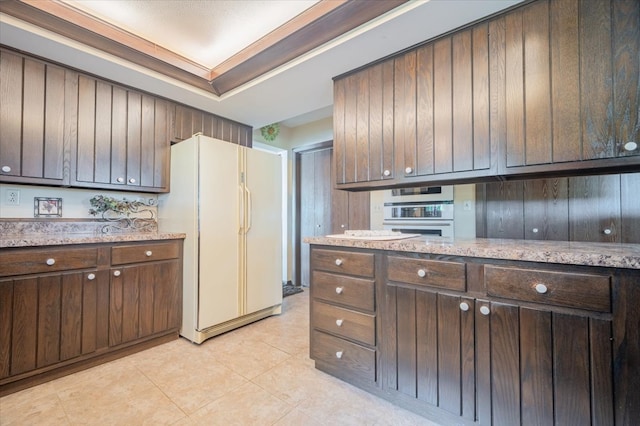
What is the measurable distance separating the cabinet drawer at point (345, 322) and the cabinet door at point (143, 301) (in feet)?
4.41

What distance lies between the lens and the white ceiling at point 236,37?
1600mm

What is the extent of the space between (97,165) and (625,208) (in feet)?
12.8

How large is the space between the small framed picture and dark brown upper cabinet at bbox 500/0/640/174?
10.8 feet

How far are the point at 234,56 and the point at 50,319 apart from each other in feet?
7.64

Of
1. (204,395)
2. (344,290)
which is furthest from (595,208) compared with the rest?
(204,395)

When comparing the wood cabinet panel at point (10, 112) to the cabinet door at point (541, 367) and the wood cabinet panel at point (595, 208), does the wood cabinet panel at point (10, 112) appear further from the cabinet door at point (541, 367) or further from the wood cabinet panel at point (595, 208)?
the wood cabinet panel at point (595, 208)

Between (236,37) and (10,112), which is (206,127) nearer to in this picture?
(236,37)

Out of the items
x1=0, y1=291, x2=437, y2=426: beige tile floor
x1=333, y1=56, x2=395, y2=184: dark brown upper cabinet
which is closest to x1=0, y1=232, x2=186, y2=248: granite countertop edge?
x1=0, y1=291, x2=437, y2=426: beige tile floor

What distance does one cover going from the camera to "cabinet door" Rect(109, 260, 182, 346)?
2.09 metres

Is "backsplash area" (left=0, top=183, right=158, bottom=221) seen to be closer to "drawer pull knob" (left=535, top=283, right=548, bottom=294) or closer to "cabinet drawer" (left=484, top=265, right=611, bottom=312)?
"cabinet drawer" (left=484, top=265, right=611, bottom=312)

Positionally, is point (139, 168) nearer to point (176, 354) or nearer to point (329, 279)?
point (176, 354)

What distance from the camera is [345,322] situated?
1.77 m

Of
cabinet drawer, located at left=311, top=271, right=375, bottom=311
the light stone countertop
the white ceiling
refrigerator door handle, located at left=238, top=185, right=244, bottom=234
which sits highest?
the white ceiling

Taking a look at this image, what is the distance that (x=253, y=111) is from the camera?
2.91 metres
